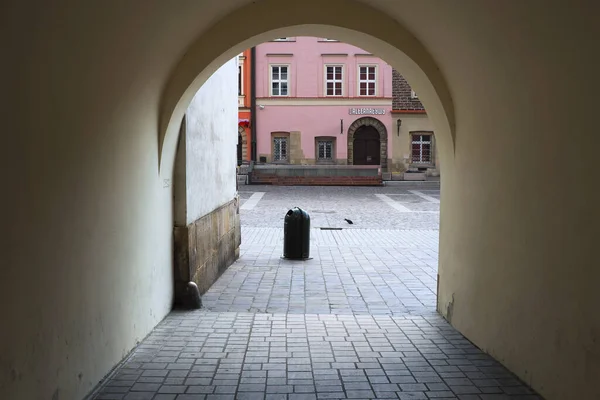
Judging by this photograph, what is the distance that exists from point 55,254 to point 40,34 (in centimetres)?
125

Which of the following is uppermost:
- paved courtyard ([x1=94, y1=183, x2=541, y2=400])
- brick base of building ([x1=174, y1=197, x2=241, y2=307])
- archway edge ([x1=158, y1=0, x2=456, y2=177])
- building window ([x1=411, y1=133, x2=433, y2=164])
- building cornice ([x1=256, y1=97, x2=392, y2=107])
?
building cornice ([x1=256, y1=97, x2=392, y2=107])

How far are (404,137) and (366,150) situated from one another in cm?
241

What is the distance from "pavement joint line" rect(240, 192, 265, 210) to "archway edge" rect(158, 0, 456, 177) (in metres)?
13.6

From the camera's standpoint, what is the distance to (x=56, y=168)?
11.7 feet

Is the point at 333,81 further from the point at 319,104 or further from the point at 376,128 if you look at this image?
the point at 376,128

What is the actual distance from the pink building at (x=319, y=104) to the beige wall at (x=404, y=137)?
15.6 inches

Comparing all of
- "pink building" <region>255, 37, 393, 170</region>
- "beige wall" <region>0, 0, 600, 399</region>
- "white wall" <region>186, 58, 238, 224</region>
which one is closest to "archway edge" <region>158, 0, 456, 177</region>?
"beige wall" <region>0, 0, 600, 399</region>

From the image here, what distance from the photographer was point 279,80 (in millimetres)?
37094

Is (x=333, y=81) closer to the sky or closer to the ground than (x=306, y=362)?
closer to the sky

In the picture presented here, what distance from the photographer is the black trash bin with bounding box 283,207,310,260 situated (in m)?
10.8

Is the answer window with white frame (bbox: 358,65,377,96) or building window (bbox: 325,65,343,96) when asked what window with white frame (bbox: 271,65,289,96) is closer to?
building window (bbox: 325,65,343,96)

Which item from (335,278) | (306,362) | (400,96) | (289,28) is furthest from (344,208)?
(400,96)

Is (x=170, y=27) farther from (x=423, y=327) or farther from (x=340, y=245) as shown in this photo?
(x=340, y=245)

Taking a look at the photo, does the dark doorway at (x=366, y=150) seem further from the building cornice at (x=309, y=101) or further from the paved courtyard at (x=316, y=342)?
the paved courtyard at (x=316, y=342)
